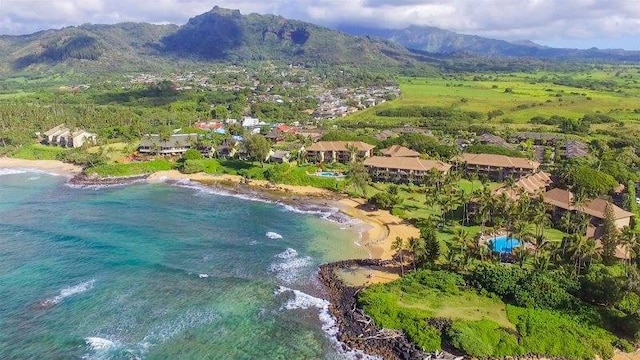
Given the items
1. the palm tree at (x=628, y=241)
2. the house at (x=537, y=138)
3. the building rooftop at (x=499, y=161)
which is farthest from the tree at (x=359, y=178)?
the house at (x=537, y=138)

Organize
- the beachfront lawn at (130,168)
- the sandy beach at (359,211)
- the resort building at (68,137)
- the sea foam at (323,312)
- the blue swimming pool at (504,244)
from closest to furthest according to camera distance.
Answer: the sea foam at (323,312) → the blue swimming pool at (504,244) → the sandy beach at (359,211) → the beachfront lawn at (130,168) → the resort building at (68,137)

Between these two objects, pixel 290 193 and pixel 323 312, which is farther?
pixel 290 193

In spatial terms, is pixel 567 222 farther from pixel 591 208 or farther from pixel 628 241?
pixel 628 241

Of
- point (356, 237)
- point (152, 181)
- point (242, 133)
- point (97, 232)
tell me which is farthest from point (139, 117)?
point (356, 237)

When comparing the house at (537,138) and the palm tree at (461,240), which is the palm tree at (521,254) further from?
the house at (537,138)

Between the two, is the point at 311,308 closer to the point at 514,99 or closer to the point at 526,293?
the point at 526,293

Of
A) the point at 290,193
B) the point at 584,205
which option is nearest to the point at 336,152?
the point at 290,193

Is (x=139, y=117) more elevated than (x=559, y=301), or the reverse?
(x=139, y=117)
